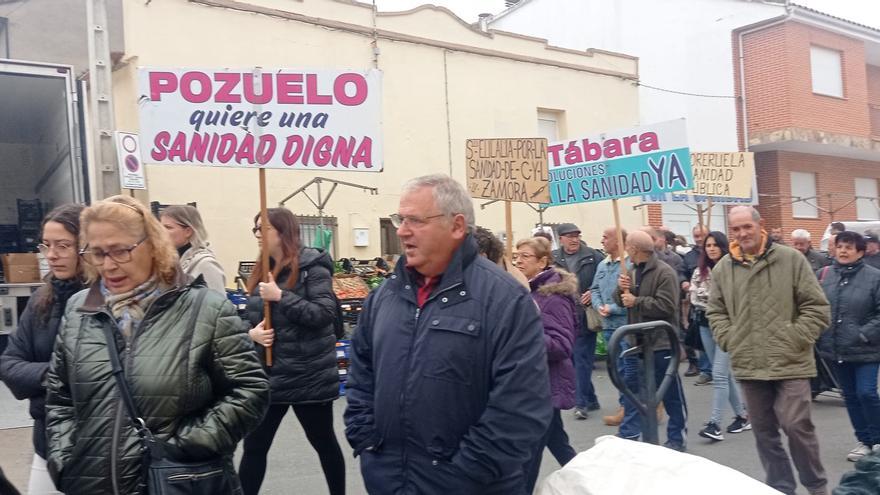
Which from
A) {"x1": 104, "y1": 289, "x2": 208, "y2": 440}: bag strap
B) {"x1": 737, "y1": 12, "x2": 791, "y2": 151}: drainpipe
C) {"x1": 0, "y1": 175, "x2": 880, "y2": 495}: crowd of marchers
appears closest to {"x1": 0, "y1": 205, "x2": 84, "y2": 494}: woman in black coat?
{"x1": 0, "y1": 175, "x2": 880, "y2": 495}: crowd of marchers

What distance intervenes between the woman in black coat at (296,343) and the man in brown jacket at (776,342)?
2565 mm

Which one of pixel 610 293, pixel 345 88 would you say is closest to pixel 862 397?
pixel 610 293

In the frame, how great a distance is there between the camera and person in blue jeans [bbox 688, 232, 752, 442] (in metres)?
6.84

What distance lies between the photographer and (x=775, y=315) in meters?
4.86

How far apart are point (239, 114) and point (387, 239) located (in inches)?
381

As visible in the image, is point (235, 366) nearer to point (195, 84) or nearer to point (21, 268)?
point (195, 84)

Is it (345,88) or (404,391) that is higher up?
(345,88)

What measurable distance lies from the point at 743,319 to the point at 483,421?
292 cm

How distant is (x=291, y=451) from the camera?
662 centimetres

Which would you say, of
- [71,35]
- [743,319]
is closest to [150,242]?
[743,319]

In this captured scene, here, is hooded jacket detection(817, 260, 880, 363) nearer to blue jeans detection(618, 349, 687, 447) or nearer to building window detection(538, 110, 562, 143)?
blue jeans detection(618, 349, 687, 447)

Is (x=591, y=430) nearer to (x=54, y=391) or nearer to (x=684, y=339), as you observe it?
(x=684, y=339)

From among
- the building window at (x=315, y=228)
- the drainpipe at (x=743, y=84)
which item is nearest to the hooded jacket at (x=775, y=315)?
the building window at (x=315, y=228)

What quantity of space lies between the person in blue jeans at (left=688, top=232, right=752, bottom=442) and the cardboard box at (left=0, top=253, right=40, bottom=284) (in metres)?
7.76
